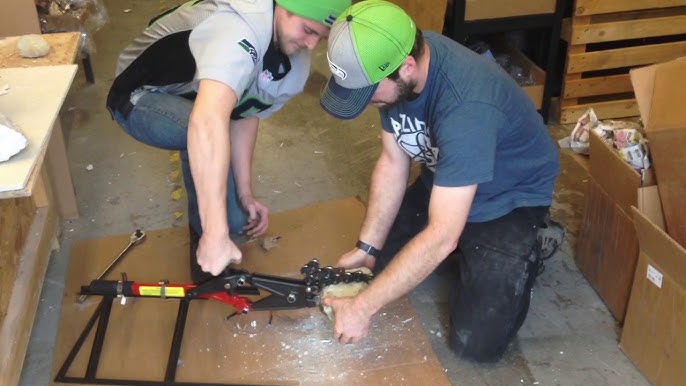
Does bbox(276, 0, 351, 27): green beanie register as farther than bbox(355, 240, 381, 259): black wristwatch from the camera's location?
No

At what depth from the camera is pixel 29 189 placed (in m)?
1.16

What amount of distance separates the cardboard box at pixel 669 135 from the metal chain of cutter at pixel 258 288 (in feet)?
2.30

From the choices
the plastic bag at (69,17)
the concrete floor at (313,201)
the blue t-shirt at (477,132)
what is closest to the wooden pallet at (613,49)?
the concrete floor at (313,201)

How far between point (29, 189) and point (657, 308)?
1335 millimetres

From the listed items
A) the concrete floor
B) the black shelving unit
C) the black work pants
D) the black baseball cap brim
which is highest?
the black baseball cap brim

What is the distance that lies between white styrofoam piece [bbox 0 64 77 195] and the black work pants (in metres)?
1.01

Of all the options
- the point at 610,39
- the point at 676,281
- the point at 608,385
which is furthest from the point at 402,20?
the point at 610,39

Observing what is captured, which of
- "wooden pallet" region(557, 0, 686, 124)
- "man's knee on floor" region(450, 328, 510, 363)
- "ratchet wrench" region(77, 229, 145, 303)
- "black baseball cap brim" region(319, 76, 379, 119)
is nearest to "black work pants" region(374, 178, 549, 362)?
"man's knee on floor" region(450, 328, 510, 363)

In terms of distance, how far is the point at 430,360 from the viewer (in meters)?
1.75

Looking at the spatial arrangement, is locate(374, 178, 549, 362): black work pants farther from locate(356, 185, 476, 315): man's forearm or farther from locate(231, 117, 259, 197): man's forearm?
locate(231, 117, 259, 197): man's forearm

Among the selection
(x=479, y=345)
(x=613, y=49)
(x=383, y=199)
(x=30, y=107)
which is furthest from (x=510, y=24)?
(x=30, y=107)

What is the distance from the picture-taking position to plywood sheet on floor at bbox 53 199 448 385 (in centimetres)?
172

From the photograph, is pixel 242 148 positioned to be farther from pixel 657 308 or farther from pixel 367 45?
pixel 657 308

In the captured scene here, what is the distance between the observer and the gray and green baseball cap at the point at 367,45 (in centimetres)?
135
